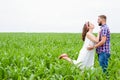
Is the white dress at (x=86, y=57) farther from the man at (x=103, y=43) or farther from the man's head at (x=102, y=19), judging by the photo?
the man's head at (x=102, y=19)

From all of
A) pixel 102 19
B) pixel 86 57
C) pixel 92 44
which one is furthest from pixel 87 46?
pixel 102 19

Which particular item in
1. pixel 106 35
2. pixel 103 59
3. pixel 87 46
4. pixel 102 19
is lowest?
pixel 103 59

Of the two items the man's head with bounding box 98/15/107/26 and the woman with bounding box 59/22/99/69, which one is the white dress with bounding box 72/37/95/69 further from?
the man's head with bounding box 98/15/107/26

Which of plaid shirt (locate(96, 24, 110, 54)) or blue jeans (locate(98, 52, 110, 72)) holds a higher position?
plaid shirt (locate(96, 24, 110, 54))

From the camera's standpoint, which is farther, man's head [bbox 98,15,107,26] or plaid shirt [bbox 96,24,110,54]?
plaid shirt [bbox 96,24,110,54]

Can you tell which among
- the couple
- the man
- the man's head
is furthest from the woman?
the man's head

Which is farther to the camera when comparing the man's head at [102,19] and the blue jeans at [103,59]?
the blue jeans at [103,59]

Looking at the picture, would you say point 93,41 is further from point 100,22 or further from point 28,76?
point 28,76

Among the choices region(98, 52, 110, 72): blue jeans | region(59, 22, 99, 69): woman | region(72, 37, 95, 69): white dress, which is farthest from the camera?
region(98, 52, 110, 72): blue jeans

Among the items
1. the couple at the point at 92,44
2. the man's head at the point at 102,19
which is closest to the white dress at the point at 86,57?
the couple at the point at 92,44

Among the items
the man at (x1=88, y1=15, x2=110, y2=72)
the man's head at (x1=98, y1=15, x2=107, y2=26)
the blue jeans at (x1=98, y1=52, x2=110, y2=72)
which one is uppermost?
the man's head at (x1=98, y1=15, x2=107, y2=26)

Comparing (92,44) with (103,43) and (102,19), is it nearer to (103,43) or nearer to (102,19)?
(103,43)

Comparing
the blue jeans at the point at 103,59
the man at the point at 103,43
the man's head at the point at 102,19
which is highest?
the man's head at the point at 102,19

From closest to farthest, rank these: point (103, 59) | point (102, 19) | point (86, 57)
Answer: point (102, 19), point (86, 57), point (103, 59)
